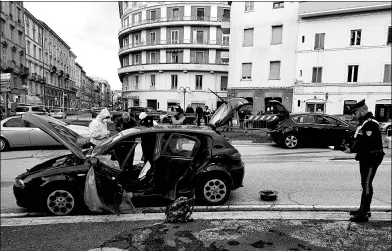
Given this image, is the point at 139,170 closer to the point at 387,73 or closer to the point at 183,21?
the point at 387,73

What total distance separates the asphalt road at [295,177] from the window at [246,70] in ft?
63.3

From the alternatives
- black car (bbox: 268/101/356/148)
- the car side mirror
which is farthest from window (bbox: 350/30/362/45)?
the car side mirror

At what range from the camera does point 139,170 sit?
18.0ft

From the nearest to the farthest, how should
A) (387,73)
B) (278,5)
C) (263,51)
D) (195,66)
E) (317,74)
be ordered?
(387,73) < (317,74) < (278,5) < (263,51) < (195,66)

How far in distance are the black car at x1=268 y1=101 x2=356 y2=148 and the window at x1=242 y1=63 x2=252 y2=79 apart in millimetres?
18124

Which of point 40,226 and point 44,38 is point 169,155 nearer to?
point 40,226

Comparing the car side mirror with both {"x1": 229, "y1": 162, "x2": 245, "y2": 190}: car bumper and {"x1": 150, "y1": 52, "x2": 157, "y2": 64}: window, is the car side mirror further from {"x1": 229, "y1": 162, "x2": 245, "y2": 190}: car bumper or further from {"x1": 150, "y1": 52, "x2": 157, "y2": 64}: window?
{"x1": 150, "y1": 52, "x2": 157, "y2": 64}: window

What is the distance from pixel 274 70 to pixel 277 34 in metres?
3.53

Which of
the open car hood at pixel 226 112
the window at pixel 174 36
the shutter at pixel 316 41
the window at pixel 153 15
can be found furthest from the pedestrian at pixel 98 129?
the window at pixel 153 15

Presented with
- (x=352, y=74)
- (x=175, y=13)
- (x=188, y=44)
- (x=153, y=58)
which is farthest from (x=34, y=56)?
(x=352, y=74)

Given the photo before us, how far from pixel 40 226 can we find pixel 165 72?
42854mm

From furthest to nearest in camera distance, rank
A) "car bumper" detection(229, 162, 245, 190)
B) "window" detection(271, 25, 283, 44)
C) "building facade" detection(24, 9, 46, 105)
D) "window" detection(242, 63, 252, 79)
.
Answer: "building facade" detection(24, 9, 46, 105) → "window" detection(242, 63, 252, 79) → "window" detection(271, 25, 283, 44) → "car bumper" detection(229, 162, 245, 190)

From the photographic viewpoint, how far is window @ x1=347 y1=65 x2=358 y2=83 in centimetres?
2586

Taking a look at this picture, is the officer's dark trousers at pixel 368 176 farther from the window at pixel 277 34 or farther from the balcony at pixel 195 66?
the balcony at pixel 195 66
